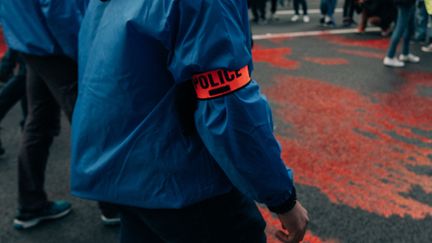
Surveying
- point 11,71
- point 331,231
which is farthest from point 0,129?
point 331,231

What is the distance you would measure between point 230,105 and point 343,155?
270cm

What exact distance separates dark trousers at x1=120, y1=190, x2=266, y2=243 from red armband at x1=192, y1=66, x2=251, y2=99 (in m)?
0.36

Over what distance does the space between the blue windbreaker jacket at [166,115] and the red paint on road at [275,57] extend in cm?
533

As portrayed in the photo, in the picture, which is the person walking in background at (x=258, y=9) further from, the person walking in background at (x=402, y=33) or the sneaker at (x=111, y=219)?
the sneaker at (x=111, y=219)

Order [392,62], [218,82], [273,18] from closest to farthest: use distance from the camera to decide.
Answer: [218,82] < [392,62] < [273,18]

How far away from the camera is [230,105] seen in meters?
1.10

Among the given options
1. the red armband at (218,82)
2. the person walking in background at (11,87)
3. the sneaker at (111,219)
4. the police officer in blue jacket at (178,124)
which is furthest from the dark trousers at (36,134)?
the red armband at (218,82)

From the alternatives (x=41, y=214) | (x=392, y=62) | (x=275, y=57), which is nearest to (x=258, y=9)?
(x=275, y=57)

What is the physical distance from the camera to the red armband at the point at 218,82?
1.10 meters

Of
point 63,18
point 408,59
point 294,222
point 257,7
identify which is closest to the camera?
point 294,222

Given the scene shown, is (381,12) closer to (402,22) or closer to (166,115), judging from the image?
(402,22)

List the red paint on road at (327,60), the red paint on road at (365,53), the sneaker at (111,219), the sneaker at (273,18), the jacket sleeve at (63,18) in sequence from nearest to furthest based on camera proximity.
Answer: the jacket sleeve at (63,18), the sneaker at (111,219), the red paint on road at (327,60), the red paint on road at (365,53), the sneaker at (273,18)

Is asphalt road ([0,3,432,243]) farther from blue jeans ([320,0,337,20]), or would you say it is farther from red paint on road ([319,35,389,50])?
blue jeans ([320,0,337,20])

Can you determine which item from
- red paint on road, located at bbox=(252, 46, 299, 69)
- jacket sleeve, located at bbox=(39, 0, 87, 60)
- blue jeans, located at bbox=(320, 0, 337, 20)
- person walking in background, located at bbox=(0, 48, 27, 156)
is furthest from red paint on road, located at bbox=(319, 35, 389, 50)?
jacket sleeve, located at bbox=(39, 0, 87, 60)
